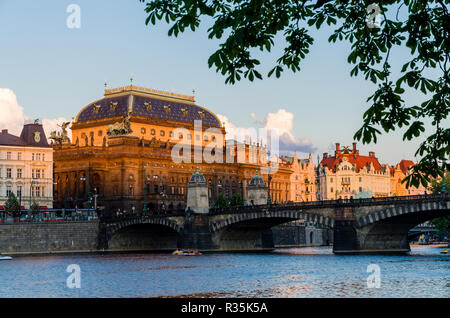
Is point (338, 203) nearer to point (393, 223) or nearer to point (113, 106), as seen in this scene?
point (393, 223)

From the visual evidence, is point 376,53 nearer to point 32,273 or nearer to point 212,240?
point 32,273

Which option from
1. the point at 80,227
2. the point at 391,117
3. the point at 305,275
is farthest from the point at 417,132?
the point at 80,227

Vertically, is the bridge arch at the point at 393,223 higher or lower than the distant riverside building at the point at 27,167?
lower

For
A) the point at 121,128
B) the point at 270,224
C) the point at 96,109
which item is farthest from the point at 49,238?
the point at 96,109

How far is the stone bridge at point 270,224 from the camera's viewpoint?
8750cm

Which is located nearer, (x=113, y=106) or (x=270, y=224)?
(x=270, y=224)

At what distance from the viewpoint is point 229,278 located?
6041 cm

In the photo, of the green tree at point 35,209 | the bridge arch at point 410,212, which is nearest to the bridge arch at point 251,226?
the bridge arch at point 410,212

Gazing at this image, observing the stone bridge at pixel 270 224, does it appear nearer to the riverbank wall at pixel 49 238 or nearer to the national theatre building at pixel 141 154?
the riverbank wall at pixel 49 238

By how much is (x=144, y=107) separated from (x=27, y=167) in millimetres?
45923

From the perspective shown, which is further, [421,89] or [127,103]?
[127,103]

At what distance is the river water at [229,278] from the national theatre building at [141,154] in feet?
213

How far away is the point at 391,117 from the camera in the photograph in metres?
16.8

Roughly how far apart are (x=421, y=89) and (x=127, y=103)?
15062cm
